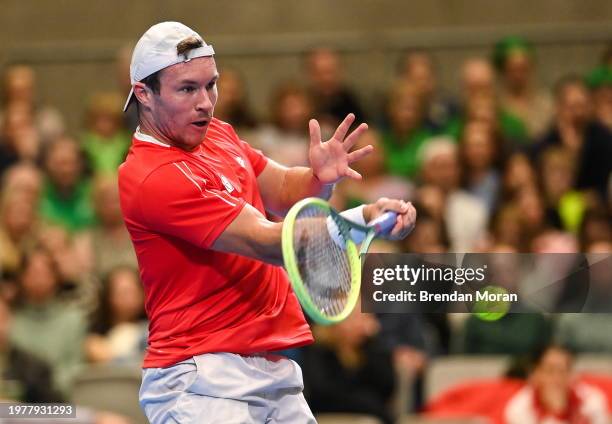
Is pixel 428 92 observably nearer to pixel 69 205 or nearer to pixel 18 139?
pixel 69 205

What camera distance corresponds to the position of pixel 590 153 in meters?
8.89

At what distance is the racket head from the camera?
12.5ft

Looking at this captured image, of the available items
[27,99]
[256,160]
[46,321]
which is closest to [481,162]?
[46,321]

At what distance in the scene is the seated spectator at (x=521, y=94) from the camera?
9766mm

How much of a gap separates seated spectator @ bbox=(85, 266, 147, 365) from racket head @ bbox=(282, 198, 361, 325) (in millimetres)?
3736

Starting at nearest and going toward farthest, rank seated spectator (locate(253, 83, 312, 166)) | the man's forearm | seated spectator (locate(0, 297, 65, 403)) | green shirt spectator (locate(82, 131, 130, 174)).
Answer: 1. the man's forearm
2. seated spectator (locate(0, 297, 65, 403))
3. seated spectator (locate(253, 83, 312, 166))
4. green shirt spectator (locate(82, 131, 130, 174))

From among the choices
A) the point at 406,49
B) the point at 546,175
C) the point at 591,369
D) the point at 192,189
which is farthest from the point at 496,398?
the point at 406,49

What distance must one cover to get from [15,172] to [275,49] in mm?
2991

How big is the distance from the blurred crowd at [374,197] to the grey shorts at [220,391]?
2.81 m

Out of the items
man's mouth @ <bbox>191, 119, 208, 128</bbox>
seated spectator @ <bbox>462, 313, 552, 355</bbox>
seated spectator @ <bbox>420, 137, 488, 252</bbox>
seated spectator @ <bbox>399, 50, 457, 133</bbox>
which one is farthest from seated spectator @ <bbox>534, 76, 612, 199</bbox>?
man's mouth @ <bbox>191, 119, 208, 128</bbox>

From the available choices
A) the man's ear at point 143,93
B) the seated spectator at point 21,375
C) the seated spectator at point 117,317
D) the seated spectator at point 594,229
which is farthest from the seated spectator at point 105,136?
the man's ear at point 143,93

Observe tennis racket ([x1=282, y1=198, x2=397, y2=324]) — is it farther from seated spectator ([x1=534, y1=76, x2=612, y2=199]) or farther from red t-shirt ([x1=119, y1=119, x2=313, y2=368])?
seated spectator ([x1=534, y1=76, x2=612, y2=199])

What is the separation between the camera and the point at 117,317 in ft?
26.0

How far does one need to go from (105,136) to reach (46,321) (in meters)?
2.21
